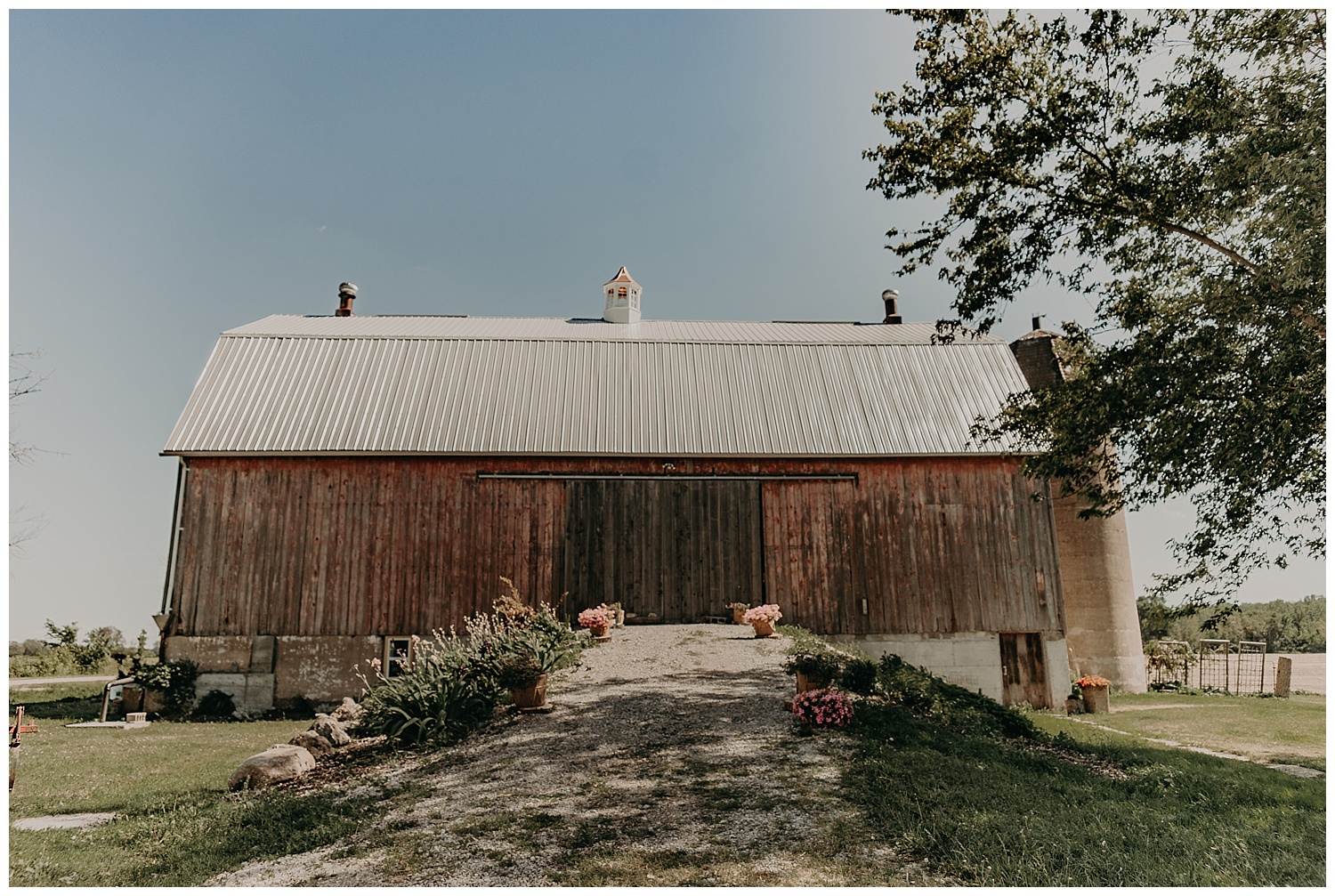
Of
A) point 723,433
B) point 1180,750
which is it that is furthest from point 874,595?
point 1180,750

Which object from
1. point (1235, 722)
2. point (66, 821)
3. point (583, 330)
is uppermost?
point (583, 330)

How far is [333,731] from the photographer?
390 inches

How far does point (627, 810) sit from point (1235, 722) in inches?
538

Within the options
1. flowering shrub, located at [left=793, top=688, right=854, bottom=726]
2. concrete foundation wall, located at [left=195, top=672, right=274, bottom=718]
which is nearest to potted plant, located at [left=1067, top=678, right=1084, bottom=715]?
flowering shrub, located at [left=793, top=688, right=854, bottom=726]

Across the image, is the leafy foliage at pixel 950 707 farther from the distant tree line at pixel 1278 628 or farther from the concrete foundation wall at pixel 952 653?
the distant tree line at pixel 1278 628

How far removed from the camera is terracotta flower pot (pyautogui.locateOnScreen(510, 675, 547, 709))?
1011cm

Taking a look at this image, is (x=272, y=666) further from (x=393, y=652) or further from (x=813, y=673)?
(x=813, y=673)

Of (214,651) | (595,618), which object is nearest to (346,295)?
(214,651)

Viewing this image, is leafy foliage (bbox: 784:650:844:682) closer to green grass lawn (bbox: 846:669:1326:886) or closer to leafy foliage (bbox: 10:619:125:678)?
green grass lawn (bbox: 846:669:1326:886)

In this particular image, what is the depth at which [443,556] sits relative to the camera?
55.8 feet

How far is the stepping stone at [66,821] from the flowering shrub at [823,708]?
7.14 m

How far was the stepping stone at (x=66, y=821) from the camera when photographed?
7.55 metres

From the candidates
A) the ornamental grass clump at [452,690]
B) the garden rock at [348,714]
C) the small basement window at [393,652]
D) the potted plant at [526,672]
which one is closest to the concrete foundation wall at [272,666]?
the small basement window at [393,652]

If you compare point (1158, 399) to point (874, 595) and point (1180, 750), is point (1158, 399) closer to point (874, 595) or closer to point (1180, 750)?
point (1180, 750)
